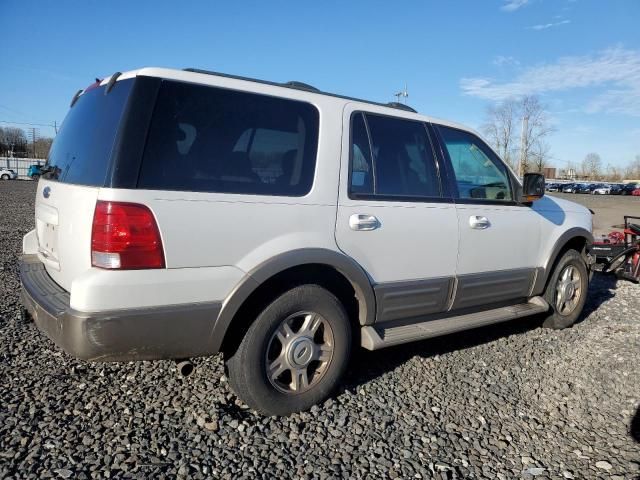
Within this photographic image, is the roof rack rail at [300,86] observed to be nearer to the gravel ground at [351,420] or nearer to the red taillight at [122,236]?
the red taillight at [122,236]

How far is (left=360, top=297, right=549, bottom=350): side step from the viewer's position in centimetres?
322

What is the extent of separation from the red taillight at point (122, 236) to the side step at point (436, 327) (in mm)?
1556

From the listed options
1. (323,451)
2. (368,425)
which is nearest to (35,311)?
(323,451)

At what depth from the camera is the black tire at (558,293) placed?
4.68 metres

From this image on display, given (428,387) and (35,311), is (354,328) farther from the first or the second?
(35,311)

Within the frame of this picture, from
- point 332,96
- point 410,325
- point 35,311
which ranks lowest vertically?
point 410,325

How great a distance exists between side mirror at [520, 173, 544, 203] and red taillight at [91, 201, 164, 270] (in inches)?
126

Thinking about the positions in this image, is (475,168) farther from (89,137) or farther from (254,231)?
(89,137)

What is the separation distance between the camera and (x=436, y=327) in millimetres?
3566

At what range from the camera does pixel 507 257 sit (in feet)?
13.4

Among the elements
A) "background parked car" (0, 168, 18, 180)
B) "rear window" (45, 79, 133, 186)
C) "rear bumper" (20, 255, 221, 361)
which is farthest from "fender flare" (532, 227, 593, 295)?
"background parked car" (0, 168, 18, 180)

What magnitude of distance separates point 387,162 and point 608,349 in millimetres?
2795

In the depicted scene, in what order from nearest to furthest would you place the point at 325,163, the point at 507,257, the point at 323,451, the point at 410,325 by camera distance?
the point at 323,451, the point at 325,163, the point at 410,325, the point at 507,257

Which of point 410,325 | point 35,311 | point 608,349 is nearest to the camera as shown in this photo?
point 35,311
